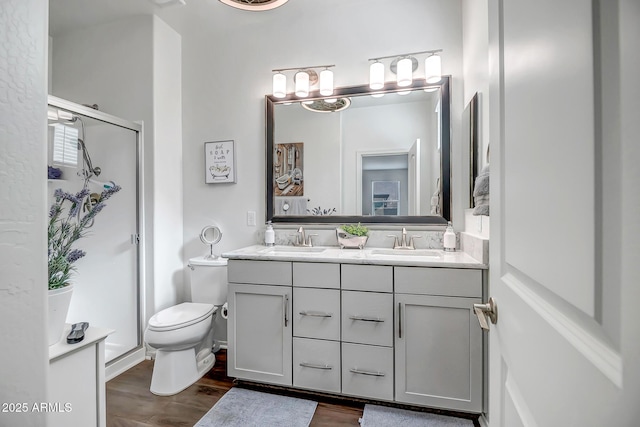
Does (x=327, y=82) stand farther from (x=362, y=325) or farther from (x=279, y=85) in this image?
(x=362, y=325)

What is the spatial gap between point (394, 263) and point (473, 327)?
1.71 ft

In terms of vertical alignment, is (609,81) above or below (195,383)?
above

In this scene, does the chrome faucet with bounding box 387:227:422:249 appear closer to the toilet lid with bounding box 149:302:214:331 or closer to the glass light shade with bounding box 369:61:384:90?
the glass light shade with bounding box 369:61:384:90

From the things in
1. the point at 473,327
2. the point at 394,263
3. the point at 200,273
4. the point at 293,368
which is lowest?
the point at 293,368

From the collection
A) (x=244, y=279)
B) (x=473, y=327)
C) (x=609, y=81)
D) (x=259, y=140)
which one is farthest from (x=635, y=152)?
(x=259, y=140)

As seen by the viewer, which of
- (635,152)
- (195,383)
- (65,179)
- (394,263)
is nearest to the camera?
(635,152)

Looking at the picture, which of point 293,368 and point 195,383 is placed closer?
point 293,368

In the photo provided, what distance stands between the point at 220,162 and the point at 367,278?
5.29ft

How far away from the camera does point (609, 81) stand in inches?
11.9

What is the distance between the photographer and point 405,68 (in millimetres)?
1985

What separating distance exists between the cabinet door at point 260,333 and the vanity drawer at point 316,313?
58 millimetres

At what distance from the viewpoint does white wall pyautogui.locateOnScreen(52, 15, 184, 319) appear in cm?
226

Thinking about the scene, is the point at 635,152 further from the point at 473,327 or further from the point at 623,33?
the point at 473,327

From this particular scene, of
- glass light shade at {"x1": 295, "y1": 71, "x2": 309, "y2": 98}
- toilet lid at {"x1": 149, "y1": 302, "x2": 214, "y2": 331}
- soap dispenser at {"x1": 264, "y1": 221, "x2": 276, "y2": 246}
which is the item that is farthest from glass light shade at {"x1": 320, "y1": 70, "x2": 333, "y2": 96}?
toilet lid at {"x1": 149, "y1": 302, "x2": 214, "y2": 331}
